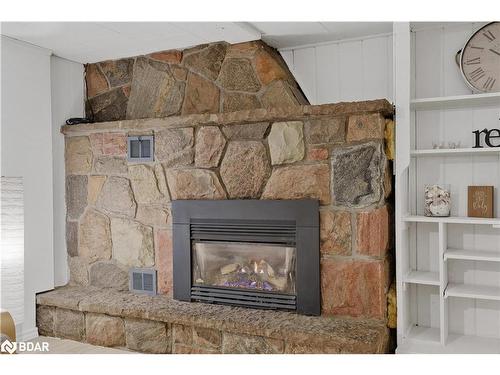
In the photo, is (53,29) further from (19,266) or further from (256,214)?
(256,214)

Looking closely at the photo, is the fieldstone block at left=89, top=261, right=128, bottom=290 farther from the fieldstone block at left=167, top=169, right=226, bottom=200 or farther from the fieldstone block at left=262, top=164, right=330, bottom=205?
the fieldstone block at left=262, top=164, right=330, bottom=205

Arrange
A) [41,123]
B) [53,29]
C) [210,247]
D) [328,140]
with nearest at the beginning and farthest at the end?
[328,140], [53,29], [210,247], [41,123]

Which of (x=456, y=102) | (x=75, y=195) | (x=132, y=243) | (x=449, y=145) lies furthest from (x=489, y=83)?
(x=75, y=195)

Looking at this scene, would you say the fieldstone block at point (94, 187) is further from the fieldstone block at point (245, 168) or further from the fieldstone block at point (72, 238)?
the fieldstone block at point (245, 168)

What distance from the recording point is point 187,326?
2832mm

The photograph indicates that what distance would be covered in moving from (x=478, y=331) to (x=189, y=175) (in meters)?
2.01

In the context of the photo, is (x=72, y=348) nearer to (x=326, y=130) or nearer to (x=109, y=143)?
(x=109, y=143)

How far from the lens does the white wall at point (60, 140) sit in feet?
11.3

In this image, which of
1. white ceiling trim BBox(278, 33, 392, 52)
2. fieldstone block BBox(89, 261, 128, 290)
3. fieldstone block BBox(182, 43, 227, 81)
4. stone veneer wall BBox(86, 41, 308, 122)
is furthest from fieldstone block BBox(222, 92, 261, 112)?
fieldstone block BBox(89, 261, 128, 290)

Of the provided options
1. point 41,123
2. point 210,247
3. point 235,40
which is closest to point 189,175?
point 210,247

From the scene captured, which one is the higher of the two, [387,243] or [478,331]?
[387,243]

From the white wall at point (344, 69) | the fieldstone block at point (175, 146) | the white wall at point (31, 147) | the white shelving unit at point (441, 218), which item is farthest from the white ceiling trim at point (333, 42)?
the white wall at point (31, 147)

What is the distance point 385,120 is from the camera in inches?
104

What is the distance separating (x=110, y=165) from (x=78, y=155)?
31 centimetres
